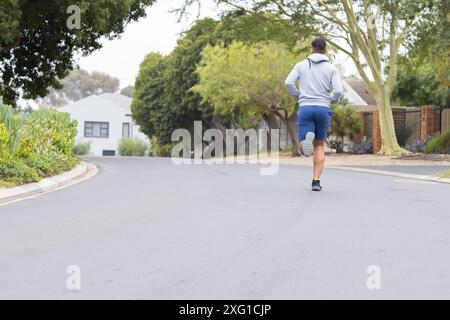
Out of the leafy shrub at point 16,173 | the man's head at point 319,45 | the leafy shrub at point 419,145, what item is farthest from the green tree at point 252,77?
the man's head at point 319,45

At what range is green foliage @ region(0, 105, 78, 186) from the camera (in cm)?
1314

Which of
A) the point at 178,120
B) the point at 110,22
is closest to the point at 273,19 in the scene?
the point at 110,22

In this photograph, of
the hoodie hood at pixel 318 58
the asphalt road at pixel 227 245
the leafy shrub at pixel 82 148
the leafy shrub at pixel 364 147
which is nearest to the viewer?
the asphalt road at pixel 227 245

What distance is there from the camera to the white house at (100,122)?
68000mm

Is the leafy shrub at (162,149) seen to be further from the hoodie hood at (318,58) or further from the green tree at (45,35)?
the hoodie hood at (318,58)

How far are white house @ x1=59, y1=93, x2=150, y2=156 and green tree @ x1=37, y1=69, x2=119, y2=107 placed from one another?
1161 inches

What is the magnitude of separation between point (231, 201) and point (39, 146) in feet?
27.9

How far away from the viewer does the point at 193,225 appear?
767 centimetres

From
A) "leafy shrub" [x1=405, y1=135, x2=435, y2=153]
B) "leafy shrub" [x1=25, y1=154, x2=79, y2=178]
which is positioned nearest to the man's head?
"leafy shrub" [x1=25, y1=154, x2=79, y2=178]

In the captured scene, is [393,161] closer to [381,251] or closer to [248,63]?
[248,63]

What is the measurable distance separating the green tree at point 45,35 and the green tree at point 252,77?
42.6 ft

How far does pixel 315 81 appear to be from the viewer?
10.7 m

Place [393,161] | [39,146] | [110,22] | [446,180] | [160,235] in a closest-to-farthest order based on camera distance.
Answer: [160,235]
[446,180]
[39,146]
[110,22]
[393,161]

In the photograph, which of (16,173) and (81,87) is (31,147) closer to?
(16,173)
